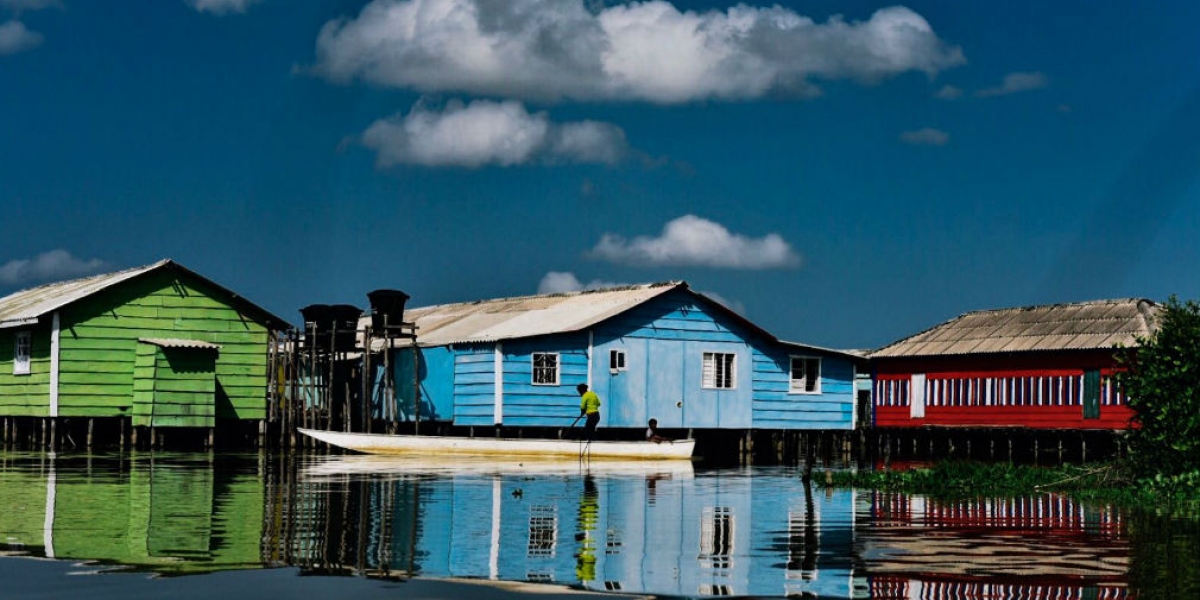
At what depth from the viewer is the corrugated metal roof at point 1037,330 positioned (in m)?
49.8

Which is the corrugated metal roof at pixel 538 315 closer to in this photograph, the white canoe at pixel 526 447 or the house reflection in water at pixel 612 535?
the white canoe at pixel 526 447

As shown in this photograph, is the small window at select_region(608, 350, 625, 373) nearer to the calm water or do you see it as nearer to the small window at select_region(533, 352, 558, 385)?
the small window at select_region(533, 352, 558, 385)

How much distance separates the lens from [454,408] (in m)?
47.0

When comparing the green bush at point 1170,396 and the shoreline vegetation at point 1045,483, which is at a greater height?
the green bush at point 1170,396

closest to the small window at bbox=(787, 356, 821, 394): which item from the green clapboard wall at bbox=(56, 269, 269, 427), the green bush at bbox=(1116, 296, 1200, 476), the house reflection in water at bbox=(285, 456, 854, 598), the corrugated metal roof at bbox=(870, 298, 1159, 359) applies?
the corrugated metal roof at bbox=(870, 298, 1159, 359)

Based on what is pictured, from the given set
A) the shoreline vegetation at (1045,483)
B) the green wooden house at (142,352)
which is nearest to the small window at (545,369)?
the green wooden house at (142,352)

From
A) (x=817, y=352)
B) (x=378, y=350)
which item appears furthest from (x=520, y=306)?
(x=817, y=352)

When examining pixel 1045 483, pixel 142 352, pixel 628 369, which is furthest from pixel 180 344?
pixel 1045 483

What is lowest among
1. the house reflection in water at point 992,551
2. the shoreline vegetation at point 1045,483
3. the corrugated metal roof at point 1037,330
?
the house reflection in water at point 992,551

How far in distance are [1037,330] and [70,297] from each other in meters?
30.3

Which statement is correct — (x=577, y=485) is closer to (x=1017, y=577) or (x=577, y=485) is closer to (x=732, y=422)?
(x=1017, y=577)

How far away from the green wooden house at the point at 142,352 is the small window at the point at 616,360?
9.57 meters

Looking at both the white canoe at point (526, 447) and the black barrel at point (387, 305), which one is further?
the black barrel at point (387, 305)

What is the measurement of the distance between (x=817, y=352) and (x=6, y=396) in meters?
24.2
